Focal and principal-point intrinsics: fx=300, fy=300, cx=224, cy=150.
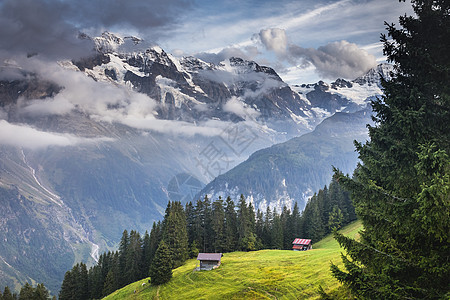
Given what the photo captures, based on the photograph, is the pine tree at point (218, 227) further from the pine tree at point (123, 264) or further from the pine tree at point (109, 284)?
the pine tree at point (109, 284)

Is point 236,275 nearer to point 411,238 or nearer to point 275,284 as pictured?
point 275,284

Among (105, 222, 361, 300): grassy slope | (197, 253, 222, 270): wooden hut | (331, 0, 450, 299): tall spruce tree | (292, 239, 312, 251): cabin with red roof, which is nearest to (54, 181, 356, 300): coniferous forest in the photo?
(292, 239, 312, 251): cabin with red roof

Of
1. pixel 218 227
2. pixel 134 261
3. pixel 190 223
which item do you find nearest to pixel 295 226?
pixel 218 227

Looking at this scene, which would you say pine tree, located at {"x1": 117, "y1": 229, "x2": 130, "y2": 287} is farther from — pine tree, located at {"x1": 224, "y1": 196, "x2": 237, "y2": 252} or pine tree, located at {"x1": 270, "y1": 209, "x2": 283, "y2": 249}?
pine tree, located at {"x1": 270, "y1": 209, "x2": 283, "y2": 249}

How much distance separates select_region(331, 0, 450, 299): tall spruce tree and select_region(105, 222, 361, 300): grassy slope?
27875 millimetres

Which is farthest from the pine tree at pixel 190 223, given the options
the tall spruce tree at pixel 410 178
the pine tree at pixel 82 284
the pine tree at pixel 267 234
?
the tall spruce tree at pixel 410 178

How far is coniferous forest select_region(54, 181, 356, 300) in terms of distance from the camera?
3755 inches

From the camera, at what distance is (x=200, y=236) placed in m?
105

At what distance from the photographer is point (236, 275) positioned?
65.2 meters

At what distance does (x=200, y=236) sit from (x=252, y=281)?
49188 mm

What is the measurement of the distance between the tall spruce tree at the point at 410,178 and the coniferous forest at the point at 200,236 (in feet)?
260

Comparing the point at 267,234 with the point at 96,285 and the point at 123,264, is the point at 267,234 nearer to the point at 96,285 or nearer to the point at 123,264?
the point at 123,264

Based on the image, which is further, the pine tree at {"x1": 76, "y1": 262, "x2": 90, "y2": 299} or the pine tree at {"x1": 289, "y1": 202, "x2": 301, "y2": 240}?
the pine tree at {"x1": 289, "y1": 202, "x2": 301, "y2": 240}

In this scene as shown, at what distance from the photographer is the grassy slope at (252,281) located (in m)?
48.6
